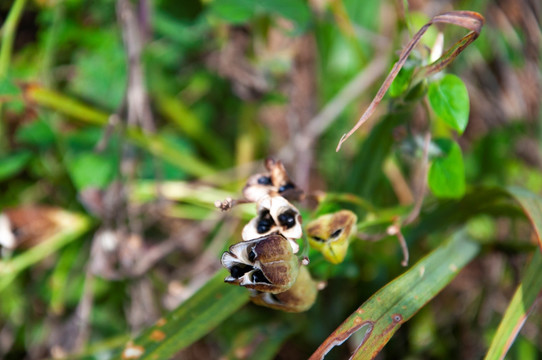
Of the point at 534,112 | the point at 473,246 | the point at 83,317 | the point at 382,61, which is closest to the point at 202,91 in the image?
the point at 382,61

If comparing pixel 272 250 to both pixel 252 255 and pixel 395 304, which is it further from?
pixel 395 304

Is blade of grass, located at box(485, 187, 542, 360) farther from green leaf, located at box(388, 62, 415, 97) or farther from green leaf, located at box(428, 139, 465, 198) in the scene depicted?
green leaf, located at box(388, 62, 415, 97)

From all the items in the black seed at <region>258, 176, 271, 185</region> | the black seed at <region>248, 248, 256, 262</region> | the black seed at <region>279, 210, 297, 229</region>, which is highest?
the black seed at <region>258, 176, 271, 185</region>

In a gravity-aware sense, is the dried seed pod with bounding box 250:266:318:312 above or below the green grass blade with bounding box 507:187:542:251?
above

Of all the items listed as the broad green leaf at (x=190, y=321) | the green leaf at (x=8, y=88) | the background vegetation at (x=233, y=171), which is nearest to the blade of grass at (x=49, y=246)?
the background vegetation at (x=233, y=171)

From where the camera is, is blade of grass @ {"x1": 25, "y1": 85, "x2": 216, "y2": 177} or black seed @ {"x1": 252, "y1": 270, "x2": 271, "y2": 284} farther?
blade of grass @ {"x1": 25, "y1": 85, "x2": 216, "y2": 177}

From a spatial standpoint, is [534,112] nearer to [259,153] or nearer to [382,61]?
Result: [382,61]

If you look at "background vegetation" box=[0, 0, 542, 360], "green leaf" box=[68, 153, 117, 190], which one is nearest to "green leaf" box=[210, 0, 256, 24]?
"background vegetation" box=[0, 0, 542, 360]
